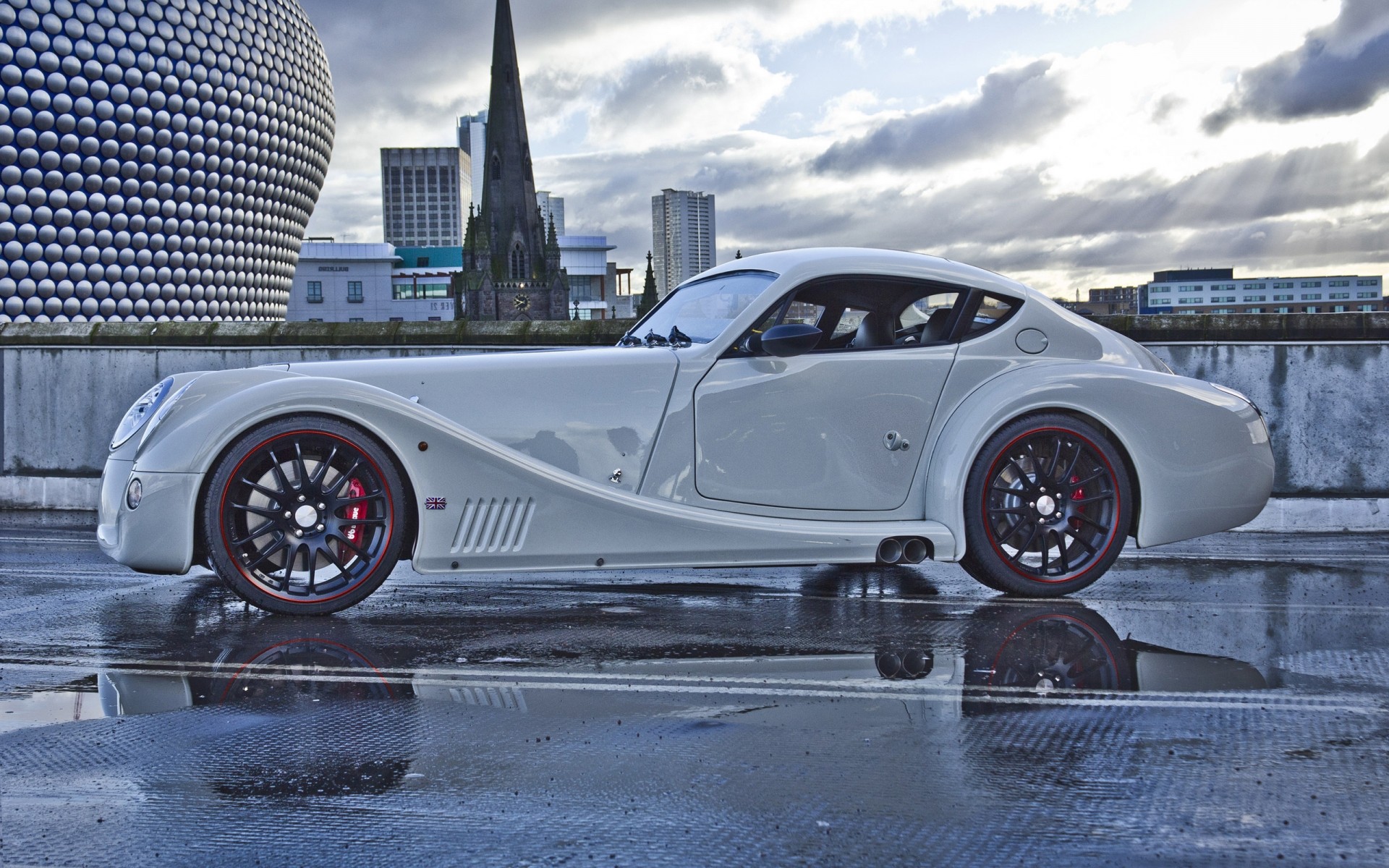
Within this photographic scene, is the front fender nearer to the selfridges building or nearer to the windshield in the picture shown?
the windshield

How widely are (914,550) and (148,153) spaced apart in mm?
47566

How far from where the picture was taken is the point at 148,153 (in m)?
44.8

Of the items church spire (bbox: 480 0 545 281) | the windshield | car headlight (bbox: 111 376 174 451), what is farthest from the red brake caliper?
church spire (bbox: 480 0 545 281)

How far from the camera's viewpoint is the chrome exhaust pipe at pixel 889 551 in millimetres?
4742

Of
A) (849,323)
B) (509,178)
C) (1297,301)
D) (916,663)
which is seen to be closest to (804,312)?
(849,323)

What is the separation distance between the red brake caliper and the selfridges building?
3486cm

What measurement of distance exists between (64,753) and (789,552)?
2.71 m

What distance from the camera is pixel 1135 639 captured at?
421 centimetres

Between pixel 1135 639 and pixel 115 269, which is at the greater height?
pixel 115 269

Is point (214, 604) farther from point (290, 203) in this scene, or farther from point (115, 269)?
point (290, 203)

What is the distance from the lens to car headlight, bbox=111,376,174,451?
4547mm

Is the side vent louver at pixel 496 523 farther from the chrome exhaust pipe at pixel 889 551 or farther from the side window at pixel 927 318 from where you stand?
the side window at pixel 927 318

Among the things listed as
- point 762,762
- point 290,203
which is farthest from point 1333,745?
point 290,203

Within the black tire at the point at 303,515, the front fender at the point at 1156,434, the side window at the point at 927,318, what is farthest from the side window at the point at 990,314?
the black tire at the point at 303,515
